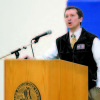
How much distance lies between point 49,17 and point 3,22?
0.62 meters

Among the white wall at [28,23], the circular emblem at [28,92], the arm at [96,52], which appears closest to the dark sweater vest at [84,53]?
the arm at [96,52]

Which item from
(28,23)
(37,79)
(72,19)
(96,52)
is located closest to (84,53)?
(96,52)

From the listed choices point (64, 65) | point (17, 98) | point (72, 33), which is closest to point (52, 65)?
point (64, 65)

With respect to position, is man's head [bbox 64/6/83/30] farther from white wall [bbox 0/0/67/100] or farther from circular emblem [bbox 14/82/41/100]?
circular emblem [bbox 14/82/41/100]

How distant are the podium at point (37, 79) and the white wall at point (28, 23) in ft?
3.99

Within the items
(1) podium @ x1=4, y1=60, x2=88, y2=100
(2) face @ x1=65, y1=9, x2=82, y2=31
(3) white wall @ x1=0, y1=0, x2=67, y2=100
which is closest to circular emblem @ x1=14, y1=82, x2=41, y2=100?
(1) podium @ x1=4, y1=60, x2=88, y2=100

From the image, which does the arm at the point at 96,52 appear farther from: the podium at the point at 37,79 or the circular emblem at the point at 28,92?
the circular emblem at the point at 28,92

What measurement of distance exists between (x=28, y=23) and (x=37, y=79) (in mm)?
1483

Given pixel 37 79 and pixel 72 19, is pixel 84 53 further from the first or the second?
pixel 37 79

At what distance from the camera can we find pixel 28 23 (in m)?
2.66

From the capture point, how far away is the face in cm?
202

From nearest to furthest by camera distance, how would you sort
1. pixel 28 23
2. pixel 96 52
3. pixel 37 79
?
pixel 37 79, pixel 96 52, pixel 28 23

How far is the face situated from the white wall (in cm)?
48

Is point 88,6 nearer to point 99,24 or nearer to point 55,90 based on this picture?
point 99,24
